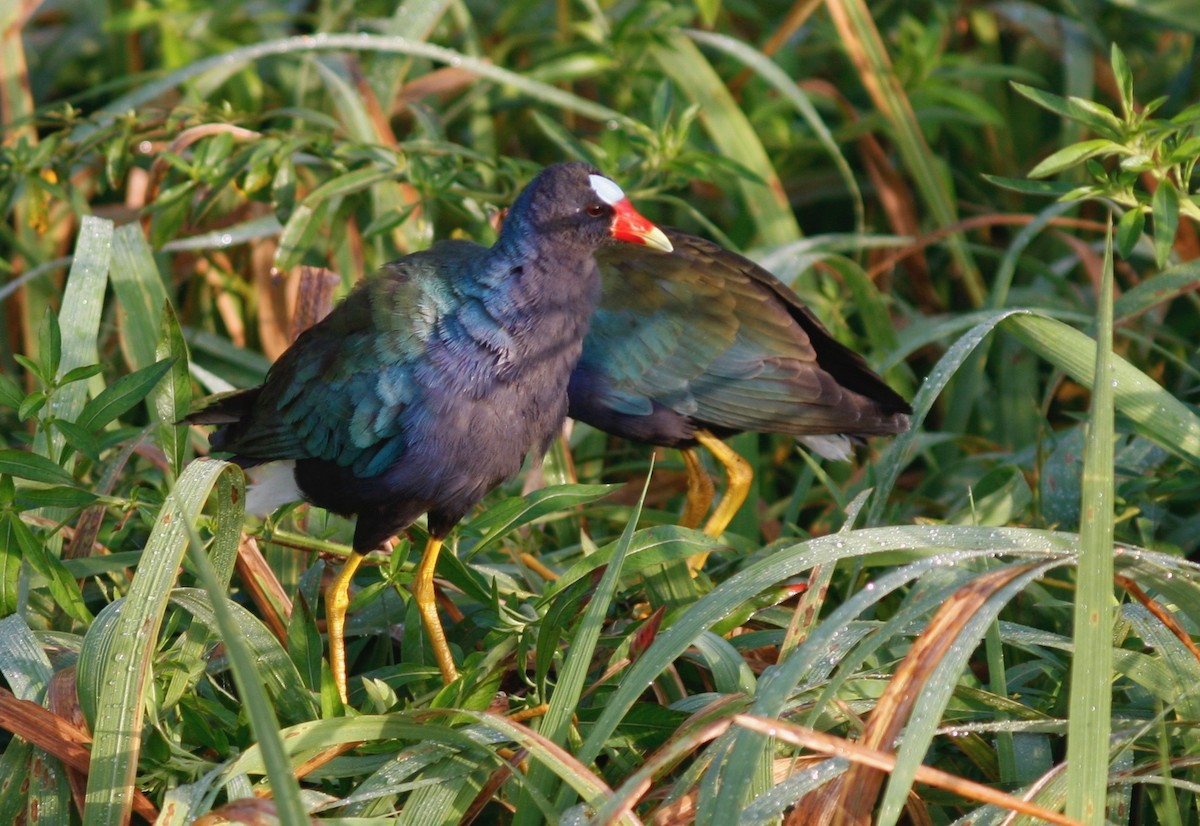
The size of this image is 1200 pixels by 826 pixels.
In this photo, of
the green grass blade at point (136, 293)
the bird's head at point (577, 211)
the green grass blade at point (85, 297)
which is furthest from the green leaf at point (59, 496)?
the bird's head at point (577, 211)

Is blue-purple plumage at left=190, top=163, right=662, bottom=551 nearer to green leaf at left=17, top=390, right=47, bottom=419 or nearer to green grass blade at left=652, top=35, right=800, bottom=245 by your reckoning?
green leaf at left=17, top=390, right=47, bottom=419

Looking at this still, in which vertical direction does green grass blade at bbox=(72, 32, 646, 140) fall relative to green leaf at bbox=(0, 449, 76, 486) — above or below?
above

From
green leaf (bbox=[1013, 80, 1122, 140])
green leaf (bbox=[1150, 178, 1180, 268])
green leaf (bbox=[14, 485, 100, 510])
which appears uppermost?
green leaf (bbox=[1013, 80, 1122, 140])

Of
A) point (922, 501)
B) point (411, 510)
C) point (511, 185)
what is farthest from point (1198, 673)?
point (511, 185)

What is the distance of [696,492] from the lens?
11.5ft

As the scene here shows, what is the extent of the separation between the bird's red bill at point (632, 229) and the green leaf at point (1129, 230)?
0.85m

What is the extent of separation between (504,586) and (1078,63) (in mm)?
2764

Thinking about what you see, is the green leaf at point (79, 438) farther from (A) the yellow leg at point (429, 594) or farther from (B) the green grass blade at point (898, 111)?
(B) the green grass blade at point (898, 111)

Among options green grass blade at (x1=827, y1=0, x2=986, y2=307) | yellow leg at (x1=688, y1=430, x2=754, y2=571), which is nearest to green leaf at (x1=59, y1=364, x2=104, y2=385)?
yellow leg at (x1=688, y1=430, x2=754, y2=571)

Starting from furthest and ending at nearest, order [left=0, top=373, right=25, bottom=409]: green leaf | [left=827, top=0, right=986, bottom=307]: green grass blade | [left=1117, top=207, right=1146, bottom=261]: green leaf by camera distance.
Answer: [left=827, top=0, right=986, bottom=307]: green grass blade → [left=1117, top=207, right=1146, bottom=261]: green leaf → [left=0, top=373, right=25, bottom=409]: green leaf

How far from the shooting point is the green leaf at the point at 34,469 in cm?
240

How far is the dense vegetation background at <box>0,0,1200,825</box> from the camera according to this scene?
6.75ft

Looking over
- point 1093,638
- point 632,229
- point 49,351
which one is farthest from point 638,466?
point 1093,638

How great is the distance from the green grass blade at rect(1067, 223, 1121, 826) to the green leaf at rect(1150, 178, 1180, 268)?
81 cm
